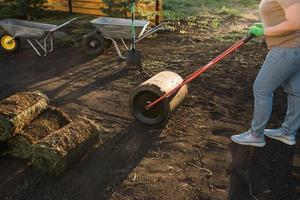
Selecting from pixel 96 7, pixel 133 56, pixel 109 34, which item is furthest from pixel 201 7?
pixel 133 56

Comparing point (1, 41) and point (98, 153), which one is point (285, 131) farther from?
point (1, 41)

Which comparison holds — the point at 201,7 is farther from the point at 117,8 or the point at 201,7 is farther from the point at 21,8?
the point at 21,8

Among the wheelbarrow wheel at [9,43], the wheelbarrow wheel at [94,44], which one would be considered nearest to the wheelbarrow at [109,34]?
the wheelbarrow wheel at [94,44]

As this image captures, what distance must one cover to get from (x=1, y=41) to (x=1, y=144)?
4268mm

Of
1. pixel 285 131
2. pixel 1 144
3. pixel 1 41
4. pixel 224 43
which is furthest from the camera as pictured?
pixel 224 43

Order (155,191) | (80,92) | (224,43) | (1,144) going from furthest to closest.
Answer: (224,43) → (80,92) → (1,144) → (155,191)

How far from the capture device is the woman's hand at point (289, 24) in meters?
3.66

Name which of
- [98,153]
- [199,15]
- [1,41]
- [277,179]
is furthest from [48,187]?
[199,15]

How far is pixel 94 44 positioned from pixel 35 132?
3758mm

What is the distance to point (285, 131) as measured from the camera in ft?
15.6

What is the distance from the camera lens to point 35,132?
4.45 m

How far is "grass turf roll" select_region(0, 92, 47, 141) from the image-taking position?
4.30m

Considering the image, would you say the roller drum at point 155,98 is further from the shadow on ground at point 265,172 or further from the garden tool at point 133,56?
the garden tool at point 133,56

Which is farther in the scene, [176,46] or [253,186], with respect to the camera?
[176,46]
